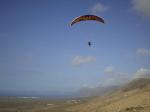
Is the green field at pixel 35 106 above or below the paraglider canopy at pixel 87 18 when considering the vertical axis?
below

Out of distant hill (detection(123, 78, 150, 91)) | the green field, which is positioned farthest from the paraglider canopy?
distant hill (detection(123, 78, 150, 91))

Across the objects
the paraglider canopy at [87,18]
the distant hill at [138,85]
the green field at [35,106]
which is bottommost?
the green field at [35,106]

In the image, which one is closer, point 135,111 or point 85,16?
point 85,16

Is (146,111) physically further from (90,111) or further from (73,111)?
(73,111)

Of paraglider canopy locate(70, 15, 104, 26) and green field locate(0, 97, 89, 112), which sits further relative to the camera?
green field locate(0, 97, 89, 112)

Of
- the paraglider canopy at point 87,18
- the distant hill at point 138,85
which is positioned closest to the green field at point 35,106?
the distant hill at point 138,85

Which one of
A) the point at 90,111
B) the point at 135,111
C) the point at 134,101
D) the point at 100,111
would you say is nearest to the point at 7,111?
the point at 90,111

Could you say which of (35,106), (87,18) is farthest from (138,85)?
(87,18)

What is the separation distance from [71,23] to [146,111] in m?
14.7

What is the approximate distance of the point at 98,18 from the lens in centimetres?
3316

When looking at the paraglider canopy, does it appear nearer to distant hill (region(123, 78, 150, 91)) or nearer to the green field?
the green field

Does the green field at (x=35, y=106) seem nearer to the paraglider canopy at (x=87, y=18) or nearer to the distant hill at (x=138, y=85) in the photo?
the distant hill at (x=138, y=85)

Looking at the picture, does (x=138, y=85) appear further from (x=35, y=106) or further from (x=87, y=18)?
(x=87, y=18)

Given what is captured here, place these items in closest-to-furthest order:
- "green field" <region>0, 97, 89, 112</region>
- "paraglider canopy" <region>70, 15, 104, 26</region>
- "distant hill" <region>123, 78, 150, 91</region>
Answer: "paraglider canopy" <region>70, 15, 104, 26</region> → "green field" <region>0, 97, 89, 112</region> → "distant hill" <region>123, 78, 150, 91</region>
